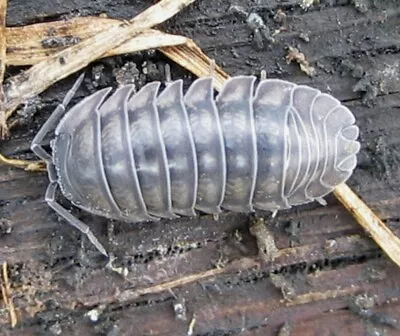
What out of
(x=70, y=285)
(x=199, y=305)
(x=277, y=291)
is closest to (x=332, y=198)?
(x=277, y=291)

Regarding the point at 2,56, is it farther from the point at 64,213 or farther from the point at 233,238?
the point at 233,238

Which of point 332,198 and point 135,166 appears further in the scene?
point 332,198

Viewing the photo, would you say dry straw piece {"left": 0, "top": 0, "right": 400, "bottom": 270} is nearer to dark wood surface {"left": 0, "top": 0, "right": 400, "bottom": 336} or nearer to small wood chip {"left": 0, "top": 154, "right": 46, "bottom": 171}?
dark wood surface {"left": 0, "top": 0, "right": 400, "bottom": 336}

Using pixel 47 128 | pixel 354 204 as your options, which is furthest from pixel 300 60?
pixel 47 128

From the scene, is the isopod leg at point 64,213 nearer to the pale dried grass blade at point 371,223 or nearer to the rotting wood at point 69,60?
the rotting wood at point 69,60

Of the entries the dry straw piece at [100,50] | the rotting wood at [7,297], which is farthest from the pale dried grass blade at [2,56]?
the rotting wood at [7,297]

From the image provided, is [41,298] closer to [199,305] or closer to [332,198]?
[199,305]
